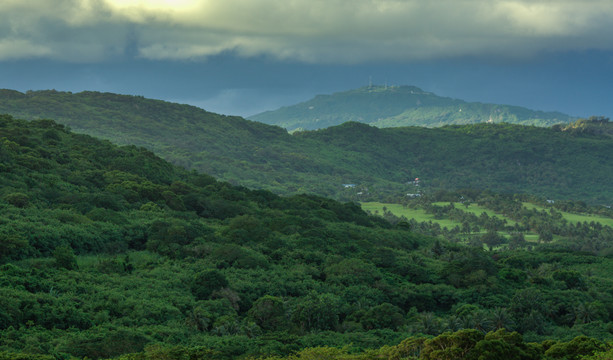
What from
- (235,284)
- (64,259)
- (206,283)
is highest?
(64,259)

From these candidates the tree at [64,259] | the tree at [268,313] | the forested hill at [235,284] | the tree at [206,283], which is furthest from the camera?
the tree at [206,283]

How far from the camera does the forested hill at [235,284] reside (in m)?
52.9

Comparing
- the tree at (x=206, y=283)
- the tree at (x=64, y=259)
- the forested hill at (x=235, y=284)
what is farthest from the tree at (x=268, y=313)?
the tree at (x=64, y=259)

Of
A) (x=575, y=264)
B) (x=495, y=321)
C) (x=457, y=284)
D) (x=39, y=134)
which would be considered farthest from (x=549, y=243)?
(x=39, y=134)

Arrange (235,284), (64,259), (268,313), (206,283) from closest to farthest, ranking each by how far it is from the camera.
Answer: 1. (268,313)
2. (64,259)
3. (206,283)
4. (235,284)

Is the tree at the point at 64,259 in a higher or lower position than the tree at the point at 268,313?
higher

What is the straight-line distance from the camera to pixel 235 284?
75.8 metres

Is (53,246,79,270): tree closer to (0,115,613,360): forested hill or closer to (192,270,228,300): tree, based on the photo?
(0,115,613,360): forested hill

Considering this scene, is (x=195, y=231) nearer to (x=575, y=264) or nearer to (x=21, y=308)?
(x=21, y=308)

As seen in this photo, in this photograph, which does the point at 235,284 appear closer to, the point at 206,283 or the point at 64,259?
the point at 206,283

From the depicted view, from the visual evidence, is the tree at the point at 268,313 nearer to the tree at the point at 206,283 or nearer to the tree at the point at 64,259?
the tree at the point at 206,283

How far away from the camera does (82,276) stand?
67875 millimetres

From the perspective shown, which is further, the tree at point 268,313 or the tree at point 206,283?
the tree at point 206,283

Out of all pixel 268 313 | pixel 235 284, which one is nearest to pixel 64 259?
pixel 235 284
